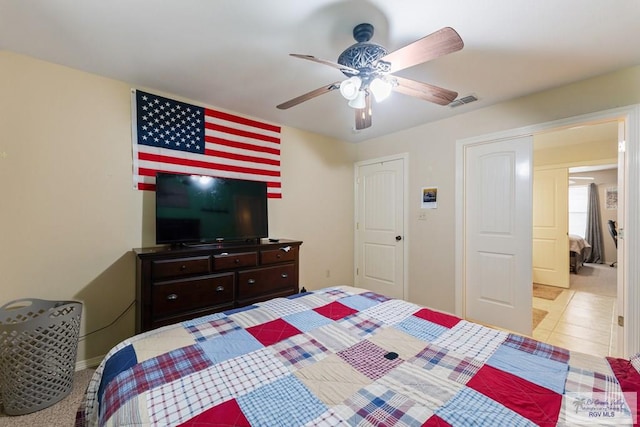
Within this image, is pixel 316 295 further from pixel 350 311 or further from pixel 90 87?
pixel 90 87

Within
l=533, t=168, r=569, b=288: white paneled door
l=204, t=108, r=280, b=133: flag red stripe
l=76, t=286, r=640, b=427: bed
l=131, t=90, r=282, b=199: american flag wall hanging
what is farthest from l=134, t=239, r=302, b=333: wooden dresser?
l=533, t=168, r=569, b=288: white paneled door

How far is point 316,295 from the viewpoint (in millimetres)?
1947

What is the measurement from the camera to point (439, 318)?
154 centimetres

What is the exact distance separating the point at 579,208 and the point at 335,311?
8622 mm

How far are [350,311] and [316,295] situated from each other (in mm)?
366

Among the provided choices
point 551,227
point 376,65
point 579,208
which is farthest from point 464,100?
point 579,208

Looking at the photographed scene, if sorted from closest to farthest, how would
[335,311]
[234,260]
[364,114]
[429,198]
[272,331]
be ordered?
[272,331]
[335,311]
[364,114]
[234,260]
[429,198]

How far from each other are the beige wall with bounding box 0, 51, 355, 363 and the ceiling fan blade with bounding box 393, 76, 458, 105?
93.0 inches

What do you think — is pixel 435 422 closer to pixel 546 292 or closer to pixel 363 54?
pixel 363 54

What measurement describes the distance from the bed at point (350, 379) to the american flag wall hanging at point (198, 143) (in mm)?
1810

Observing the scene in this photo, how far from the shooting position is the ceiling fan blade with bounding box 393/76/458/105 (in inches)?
69.4

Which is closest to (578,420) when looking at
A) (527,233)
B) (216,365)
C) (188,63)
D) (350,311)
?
(350,311)

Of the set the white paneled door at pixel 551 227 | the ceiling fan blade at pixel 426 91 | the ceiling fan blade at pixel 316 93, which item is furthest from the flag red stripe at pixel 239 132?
the white paneled door at pixel 551 227

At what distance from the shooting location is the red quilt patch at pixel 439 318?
1475 mm
